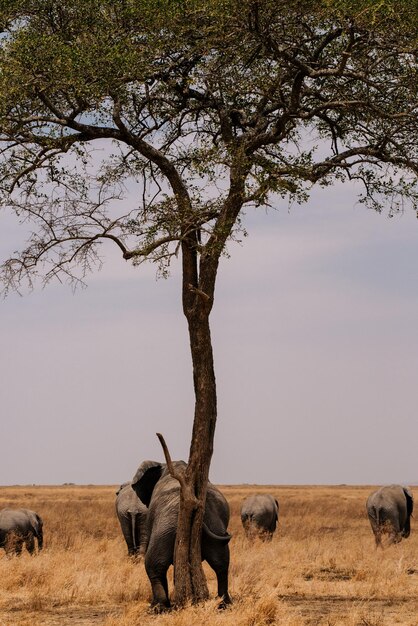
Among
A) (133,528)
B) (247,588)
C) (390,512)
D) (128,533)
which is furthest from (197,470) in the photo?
(390,512)

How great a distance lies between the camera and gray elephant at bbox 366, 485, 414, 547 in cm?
2591

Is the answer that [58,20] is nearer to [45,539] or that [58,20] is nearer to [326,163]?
[326,163]

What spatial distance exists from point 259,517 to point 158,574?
47.1 ft

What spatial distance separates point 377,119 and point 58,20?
217 inches

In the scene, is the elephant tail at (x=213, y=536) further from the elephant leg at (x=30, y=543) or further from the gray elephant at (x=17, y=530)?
the elephant leg at (x=30, y=543)

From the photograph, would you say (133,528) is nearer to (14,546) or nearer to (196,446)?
(14,546)

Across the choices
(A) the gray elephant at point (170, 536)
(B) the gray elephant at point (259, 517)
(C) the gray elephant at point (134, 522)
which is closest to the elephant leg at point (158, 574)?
(A) the gray elephant at point (170, 536)

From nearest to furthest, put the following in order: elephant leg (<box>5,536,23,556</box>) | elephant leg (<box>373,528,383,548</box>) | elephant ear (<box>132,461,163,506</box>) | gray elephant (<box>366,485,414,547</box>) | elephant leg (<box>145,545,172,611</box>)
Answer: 1. elephant leg (<box>145,545,172,611</box>)
2. elephant ear (<box>132,461,163,506</box>)
3. elephant leg (<box>5,536,23,556</box>)
4. elephant leg (<box>373,528,383,548</box>)
5. gray elephant (<box>366,485,414,547</box>)

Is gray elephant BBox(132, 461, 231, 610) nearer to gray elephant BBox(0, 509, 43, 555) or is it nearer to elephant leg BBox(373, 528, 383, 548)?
gray elephant BBox(0, 509, 43, 555)

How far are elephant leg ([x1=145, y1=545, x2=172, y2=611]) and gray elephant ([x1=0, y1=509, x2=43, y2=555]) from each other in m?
9.18

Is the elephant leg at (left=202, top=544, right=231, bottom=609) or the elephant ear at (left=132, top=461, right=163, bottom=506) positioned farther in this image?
the elephant ear at (left=132, top=461, right=163, bottom=506)

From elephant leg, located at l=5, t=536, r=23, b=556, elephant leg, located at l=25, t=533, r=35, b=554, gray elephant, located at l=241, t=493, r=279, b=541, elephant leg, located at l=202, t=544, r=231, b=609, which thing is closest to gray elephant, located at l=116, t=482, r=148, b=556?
elephant leg, located at l=25, t=533, r=35, b=554

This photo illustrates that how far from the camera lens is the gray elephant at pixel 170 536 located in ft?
46.0

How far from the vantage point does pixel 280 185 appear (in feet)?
49.1
